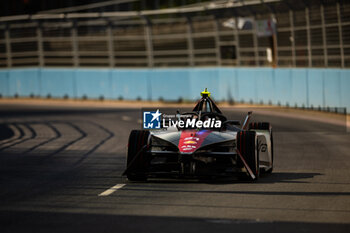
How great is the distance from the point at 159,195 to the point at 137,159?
1635 millimetres

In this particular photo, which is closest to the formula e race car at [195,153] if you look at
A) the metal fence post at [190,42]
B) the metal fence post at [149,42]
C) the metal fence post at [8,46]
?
the metal fence post at [190,42]

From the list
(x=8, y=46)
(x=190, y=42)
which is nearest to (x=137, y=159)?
(x=190, y=42)

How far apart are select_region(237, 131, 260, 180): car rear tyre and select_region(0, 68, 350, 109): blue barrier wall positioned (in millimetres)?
16004

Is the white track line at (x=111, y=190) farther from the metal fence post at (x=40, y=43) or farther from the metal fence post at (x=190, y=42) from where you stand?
the metal fence post at (x=40, y=43)

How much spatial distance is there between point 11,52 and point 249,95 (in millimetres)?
15359

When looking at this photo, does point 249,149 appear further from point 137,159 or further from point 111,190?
point 111,190

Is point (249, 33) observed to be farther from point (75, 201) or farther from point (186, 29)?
point (75, 201)

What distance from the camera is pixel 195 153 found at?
12.3 m

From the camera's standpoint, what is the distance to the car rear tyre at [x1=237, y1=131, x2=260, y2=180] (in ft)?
40.4

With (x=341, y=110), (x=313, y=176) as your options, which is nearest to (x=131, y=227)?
(x=313, y=176)

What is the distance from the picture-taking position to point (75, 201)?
10602 mm

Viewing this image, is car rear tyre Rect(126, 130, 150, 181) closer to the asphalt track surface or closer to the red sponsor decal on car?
the asphalt track surface

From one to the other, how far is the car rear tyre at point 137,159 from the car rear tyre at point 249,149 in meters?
1.43

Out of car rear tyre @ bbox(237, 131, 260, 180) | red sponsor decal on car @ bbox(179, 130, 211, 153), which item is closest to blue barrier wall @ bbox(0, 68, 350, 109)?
red sponsor decal on car @ bbox(179, 130, 211, 153)
